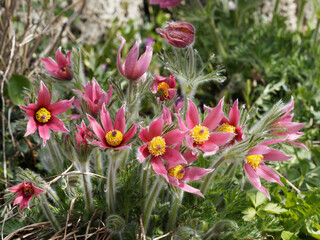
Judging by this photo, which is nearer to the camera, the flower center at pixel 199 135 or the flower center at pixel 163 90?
the flower center at pixel 199 135

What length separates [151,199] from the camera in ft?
4.40

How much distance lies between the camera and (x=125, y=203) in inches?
55.7

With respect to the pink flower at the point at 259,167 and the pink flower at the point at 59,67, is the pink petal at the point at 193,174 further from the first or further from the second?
the pink flower at the point at 59,67

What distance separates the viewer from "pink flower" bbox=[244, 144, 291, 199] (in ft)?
4.08

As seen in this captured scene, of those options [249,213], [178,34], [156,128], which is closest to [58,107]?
[156,128]

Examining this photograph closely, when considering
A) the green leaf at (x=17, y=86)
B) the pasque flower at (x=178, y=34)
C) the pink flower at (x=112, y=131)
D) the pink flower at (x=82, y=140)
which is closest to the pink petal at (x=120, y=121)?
the pink flower at (x=112, y=131)

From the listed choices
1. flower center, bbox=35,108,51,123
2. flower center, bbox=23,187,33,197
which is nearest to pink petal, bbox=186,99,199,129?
flower center, bbox=35,108,51,123

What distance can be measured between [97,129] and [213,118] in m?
0.37

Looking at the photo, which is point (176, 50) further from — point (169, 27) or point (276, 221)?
point (276, 221)

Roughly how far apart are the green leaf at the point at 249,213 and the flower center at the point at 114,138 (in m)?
0.62

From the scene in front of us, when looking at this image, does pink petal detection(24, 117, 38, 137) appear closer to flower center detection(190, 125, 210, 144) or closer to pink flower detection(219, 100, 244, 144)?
flower center detection(190, 125, 210, 144)

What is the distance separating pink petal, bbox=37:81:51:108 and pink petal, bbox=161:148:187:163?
1.43 ft

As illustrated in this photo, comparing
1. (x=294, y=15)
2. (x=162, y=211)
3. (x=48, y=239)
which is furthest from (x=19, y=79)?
(x=294, y=15)

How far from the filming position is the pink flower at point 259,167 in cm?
124
